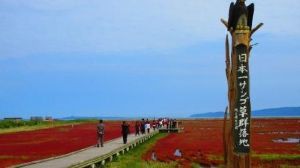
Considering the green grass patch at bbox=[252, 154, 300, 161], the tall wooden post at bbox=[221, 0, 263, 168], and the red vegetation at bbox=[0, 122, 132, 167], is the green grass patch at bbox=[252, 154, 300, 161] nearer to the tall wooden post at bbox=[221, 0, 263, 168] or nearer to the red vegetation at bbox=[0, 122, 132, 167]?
the red vegetation at bbox=[0, 122, 132, 167]

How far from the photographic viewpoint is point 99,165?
23578 millimetres

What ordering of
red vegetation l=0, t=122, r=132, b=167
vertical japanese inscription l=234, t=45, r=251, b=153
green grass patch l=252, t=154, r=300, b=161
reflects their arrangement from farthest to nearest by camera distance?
red vegetation l=0, t=122, r=132, b=167, green grass patch l=252, t=154, r=300, b=161, vertical japanese inscription l=234, t=45, r=251, b=153

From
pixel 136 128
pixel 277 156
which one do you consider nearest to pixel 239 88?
pixel 277 156

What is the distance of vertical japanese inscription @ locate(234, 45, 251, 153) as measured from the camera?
10.2 meters

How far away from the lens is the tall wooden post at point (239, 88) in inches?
401

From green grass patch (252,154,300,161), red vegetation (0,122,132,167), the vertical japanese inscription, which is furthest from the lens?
red vegetation (0,122,132,167)

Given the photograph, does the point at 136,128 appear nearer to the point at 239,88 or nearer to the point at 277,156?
the point at 277,156

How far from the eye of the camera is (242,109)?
401 inches

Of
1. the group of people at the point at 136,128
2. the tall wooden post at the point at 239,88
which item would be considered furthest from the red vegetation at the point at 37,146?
the tall wooden post at the point at 239,88

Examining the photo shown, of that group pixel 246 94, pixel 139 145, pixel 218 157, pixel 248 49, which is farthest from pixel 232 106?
pixel 139 145

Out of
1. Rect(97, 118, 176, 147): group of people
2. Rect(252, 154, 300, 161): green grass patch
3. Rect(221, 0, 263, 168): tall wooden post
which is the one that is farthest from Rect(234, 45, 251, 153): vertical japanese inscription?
Rect(97, 118, 176, 147): group of people

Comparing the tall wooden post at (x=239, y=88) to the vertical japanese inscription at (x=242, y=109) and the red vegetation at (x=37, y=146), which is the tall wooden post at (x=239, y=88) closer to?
the vertical japanese inscription at (x=242, y=109)

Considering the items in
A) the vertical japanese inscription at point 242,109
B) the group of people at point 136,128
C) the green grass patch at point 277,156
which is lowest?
the green grass patch at point 277,156

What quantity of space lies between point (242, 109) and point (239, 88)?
40cm
